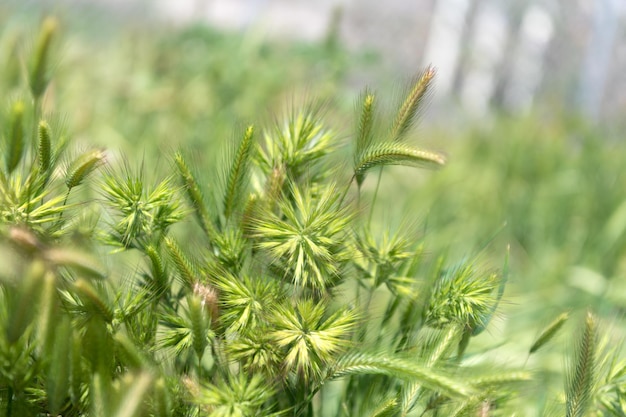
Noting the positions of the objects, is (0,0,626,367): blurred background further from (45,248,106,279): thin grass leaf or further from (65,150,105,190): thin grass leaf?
(45,248,106,279): thin grass leaf

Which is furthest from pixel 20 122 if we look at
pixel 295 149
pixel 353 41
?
pixel 353 41

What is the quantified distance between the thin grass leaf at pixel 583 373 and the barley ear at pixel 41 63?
2.80 ft

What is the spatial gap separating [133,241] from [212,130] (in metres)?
1.96

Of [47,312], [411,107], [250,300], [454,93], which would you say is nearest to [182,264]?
[250,300]

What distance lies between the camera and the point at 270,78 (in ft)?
11.0

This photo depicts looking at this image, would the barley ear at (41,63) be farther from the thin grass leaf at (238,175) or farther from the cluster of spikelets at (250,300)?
the thin grass leaf at (238,175)

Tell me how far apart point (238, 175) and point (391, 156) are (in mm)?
193

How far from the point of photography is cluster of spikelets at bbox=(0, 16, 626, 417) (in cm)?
84

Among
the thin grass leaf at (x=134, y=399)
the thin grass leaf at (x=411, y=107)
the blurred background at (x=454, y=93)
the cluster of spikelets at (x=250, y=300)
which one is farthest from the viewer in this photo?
the blurred background at (x=454, y=93)

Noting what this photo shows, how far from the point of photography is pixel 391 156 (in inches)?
38.4

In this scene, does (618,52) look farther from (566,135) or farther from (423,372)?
(423,372)

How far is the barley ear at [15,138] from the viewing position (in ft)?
3.20

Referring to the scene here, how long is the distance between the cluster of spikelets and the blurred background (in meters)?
0.96

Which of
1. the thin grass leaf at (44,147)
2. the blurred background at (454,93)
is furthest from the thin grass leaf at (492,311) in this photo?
the blurred background at (454,93)
